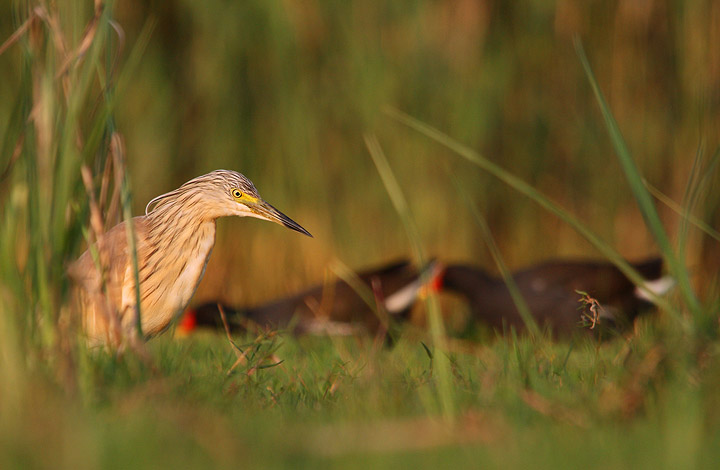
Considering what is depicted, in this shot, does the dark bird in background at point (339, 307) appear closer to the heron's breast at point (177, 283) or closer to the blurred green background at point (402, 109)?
the blurred green background at point (402, 109)

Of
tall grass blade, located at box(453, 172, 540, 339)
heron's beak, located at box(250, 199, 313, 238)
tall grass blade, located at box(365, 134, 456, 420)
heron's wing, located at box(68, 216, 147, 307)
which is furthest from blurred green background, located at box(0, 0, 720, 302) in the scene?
tall grass blade, located at box(365, 134, 456, 420)

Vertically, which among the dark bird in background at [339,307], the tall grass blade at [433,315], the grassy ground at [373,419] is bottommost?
the dark bird in background at [339,307]

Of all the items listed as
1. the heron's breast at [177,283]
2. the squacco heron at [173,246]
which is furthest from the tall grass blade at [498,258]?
the heron's breast at [177,283]

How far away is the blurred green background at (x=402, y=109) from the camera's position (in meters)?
7.73

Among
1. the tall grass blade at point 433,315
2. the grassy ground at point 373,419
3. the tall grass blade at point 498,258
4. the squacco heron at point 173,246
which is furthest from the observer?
the squacco heron at point 173,246

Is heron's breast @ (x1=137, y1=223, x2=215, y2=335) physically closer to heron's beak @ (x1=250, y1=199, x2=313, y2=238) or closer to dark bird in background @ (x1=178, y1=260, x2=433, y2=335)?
heron's beak @ (x1=250, y1=199, x2=313, y2=238)

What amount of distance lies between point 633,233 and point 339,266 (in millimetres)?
5478

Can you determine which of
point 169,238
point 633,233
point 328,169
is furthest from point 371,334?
point 169,238

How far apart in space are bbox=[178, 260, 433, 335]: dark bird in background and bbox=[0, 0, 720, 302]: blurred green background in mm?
490

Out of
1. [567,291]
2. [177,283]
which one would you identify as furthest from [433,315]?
[567,291]

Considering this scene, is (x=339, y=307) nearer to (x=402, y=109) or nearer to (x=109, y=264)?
(x=402, y=109)

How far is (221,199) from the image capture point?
4523 millimetres

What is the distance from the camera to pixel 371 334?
741 cm

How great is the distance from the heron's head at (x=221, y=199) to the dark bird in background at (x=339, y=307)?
258 centimetres
